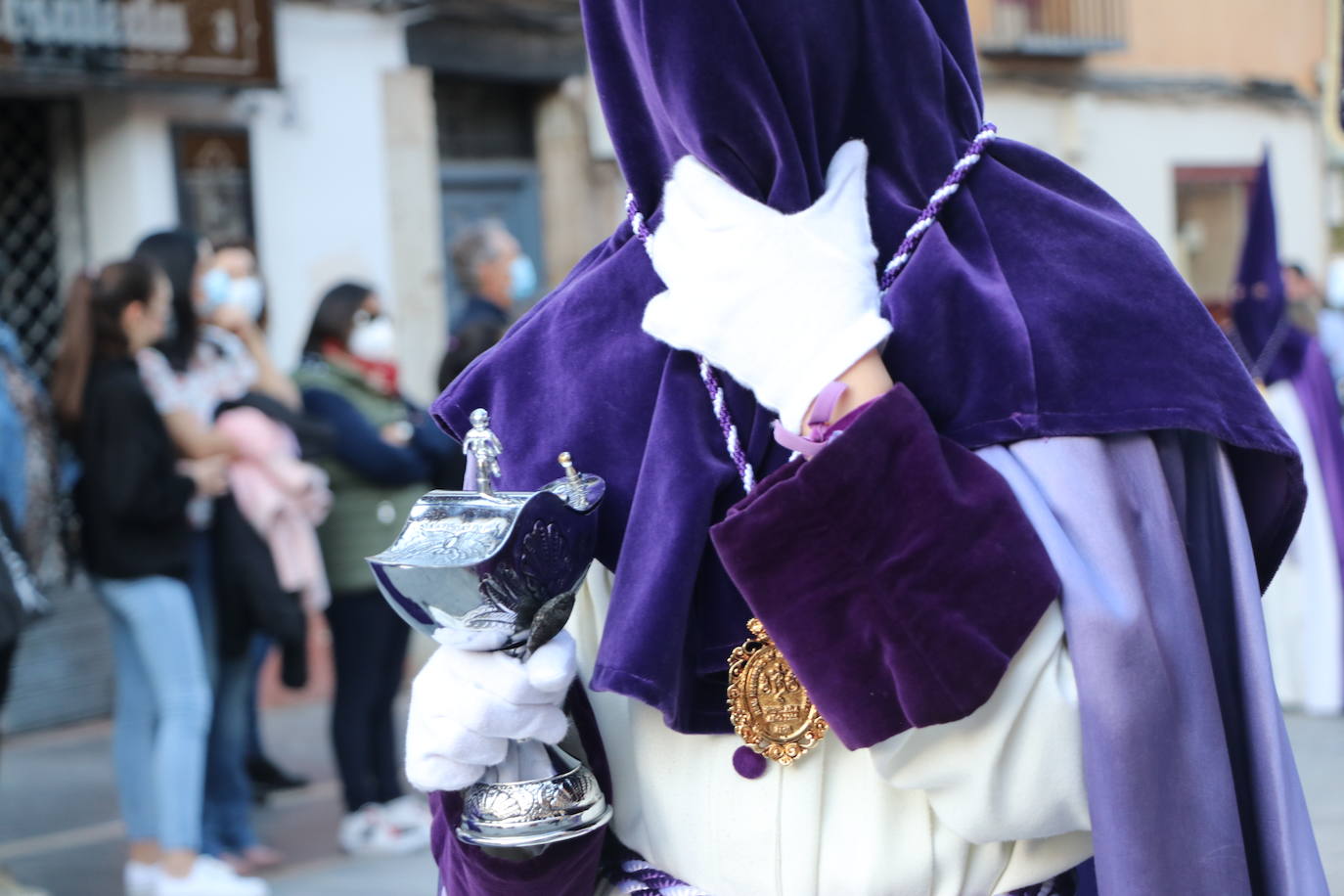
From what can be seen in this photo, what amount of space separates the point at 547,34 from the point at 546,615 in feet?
29.6

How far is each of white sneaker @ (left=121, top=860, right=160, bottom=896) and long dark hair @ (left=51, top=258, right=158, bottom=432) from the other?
4.04 ft

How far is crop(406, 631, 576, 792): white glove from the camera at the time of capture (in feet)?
→ 5.10

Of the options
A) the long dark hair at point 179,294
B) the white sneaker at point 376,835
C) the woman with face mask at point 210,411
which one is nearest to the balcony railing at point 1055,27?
the woman with face mask at point 210,411

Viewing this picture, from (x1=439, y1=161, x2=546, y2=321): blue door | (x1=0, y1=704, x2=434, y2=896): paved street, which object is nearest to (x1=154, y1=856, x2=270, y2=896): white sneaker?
(x1=0, y1=704, x2=434, y2=896): paved street

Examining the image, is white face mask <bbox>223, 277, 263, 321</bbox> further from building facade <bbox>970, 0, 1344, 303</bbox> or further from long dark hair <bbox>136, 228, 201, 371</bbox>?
building facade <bbox>970, 0, 1344, 303</bbox>

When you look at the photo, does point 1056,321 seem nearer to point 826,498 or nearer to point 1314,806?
point 826,498

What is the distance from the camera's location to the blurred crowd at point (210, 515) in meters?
4.79

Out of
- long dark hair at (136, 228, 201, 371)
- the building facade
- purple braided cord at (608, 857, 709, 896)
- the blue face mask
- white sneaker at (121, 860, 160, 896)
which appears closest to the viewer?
purple braided cord at (608, 857, 709, 896)

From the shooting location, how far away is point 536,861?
1.63 m

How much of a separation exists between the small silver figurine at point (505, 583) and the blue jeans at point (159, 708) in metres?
3.46

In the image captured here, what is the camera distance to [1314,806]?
5.73 meters

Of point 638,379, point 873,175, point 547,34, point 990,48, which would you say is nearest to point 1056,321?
point 873,175

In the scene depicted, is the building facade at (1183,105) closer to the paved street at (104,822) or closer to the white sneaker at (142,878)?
the paved street at (104,822)

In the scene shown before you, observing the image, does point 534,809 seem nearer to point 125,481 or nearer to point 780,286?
point 780,286
